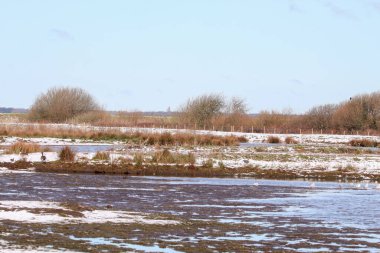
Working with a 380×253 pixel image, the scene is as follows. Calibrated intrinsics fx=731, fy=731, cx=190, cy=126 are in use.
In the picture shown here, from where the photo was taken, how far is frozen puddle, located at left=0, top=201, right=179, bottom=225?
18.0 m

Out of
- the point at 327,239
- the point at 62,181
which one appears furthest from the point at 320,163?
the point at 327,239

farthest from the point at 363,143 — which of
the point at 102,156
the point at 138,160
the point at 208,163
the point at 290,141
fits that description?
the point at 138,160

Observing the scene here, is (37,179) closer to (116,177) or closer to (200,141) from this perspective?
(116,177)

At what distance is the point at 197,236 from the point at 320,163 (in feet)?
80.0

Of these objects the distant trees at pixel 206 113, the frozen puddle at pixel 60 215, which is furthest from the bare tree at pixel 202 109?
the frozen puddle at pixel 60 215

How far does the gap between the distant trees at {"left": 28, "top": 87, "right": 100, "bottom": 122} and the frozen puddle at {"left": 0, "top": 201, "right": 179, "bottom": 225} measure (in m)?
79.3

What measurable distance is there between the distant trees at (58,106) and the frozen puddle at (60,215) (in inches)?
3121

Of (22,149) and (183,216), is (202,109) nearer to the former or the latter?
(22,149)

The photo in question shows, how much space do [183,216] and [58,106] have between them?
81.1 metres

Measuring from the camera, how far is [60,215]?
18.7 m

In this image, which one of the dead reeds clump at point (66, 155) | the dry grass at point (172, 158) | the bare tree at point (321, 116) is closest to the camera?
the dry grass at point (172, 158)

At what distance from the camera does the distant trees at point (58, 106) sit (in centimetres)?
9888

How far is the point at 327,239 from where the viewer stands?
16.4 metres

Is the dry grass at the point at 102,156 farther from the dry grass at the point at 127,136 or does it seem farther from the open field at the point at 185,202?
the dry grass at the point at 127,136
